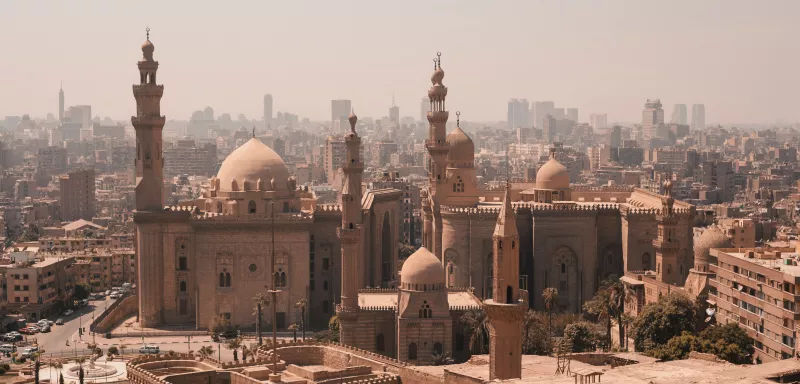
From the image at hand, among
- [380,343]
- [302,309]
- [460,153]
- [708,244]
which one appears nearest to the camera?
[380,343]

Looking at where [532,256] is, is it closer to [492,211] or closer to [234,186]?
[492,211]

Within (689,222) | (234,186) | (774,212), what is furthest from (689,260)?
(774,212)

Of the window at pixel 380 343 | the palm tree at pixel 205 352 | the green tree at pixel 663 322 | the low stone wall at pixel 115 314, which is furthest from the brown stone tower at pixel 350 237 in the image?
the low stone wall at pixel 115 314

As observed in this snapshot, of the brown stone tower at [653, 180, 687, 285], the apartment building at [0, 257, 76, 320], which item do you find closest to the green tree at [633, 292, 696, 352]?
the brown stone tower at [653, 180, 687, 285]

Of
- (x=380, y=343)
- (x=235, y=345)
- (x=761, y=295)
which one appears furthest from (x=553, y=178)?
(x=235, y=345)

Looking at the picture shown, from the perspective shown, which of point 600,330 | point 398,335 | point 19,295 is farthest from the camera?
point 19,295

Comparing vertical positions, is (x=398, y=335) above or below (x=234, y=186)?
below

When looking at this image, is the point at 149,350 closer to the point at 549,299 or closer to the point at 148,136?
the point at 148,136
